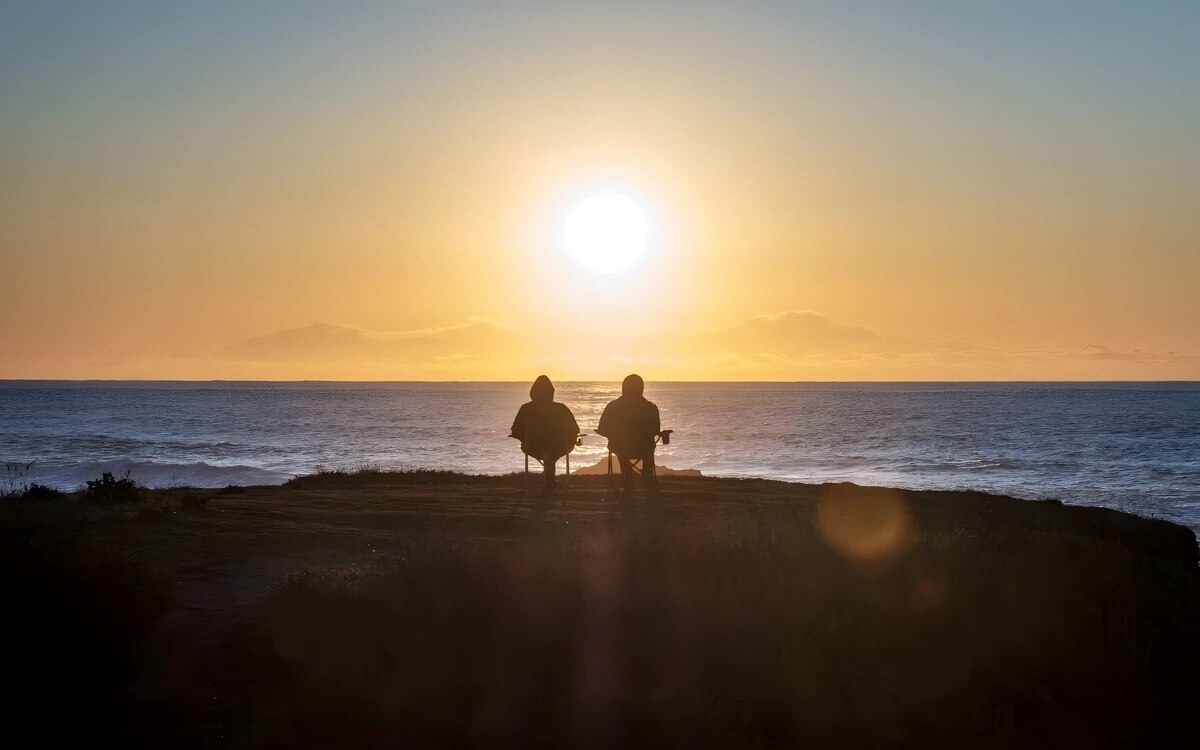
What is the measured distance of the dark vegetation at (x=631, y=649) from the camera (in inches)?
282

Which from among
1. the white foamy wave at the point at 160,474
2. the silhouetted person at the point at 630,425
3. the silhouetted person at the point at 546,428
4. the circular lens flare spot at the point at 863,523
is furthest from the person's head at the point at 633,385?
the white foamy wave at the point at 160,474

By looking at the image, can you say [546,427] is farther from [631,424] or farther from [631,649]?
[631,649]

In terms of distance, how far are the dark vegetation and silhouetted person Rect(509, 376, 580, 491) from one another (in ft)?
26.8

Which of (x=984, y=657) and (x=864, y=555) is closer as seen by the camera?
(x=984, y=657)

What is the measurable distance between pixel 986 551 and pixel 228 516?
10.1m

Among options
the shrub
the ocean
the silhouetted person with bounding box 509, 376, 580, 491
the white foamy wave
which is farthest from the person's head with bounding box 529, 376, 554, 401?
the white foamy wave

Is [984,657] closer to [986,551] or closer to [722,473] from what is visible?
[986,551]

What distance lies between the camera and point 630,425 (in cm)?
1781

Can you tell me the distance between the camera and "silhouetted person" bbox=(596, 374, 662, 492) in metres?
17.8

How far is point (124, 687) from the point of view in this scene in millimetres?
7129

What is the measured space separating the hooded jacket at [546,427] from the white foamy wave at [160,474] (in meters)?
22.2

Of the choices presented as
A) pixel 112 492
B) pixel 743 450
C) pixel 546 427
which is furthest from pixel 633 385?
pixel 743 450

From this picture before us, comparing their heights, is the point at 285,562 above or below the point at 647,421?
below

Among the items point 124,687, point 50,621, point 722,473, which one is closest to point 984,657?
point 124,687
